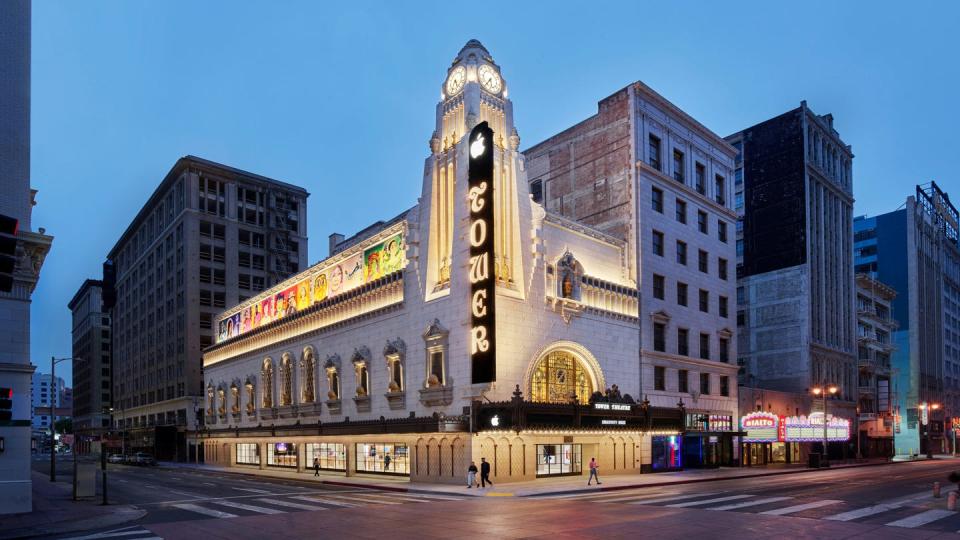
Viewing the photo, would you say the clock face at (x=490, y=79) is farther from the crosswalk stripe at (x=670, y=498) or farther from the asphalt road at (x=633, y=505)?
the crosswalk stripe at (x=670, y=498)

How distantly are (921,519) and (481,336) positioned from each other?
22.2 m

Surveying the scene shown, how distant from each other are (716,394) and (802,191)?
82.4 feet

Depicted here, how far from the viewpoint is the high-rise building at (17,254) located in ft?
84.8

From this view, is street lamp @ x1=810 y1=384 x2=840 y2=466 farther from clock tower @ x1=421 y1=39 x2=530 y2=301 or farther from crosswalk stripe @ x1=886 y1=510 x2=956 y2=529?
crosswalk stripe @ x1=886 y1=510 x2=956 y2=529

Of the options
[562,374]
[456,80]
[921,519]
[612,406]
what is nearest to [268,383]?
[562,374]

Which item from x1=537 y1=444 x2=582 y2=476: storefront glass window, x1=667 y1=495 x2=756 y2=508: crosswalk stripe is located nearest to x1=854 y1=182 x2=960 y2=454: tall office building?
x1=537 y1=444 x2=582 y2=476: storefront glass window

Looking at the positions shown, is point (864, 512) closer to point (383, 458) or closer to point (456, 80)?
point (383, 458)

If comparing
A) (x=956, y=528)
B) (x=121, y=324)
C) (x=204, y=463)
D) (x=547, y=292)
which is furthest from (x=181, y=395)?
(x=956, y=528)

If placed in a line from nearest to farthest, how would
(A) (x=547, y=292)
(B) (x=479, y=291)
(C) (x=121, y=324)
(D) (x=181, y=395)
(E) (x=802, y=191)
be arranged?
(B) (x=479, y=291) < (A) (x=547, y=292) < (E) (x=802, y=191) < (D) (x=181, y=395) < (C) (x=121, y=324)

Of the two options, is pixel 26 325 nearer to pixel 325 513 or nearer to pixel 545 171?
pixel 325 513

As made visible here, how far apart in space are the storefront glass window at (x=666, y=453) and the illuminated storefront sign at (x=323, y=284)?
2102 cm

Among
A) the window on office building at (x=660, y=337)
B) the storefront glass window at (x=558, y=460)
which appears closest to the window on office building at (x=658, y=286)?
the window on office building at (x=660, y=337)

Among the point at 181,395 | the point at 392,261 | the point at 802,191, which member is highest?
the point at 802,191

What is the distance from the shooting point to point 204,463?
8006 centimetres
